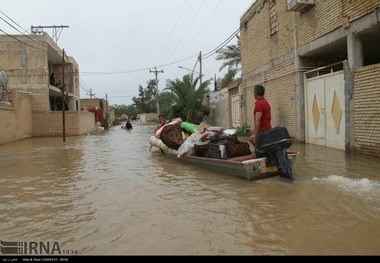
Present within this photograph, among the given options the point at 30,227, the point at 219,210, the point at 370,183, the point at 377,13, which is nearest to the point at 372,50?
the point at 377,13

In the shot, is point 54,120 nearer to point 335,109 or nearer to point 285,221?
point 335,109

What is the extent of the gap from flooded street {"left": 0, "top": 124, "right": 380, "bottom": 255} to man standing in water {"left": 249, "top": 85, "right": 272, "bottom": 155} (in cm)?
94

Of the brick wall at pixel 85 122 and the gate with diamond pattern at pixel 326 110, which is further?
the brick wall at pixel 85 122

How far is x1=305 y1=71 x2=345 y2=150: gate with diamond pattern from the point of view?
404 inches

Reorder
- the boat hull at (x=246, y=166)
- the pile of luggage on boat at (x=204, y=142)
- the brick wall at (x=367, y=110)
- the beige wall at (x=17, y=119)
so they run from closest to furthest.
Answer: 1. the boat hull at (x=246, y=166)
2. the pile of luggage on boat at (x=204, y=142)
3. the brick wall at (x=367, y=110)
4. the beige wall at (x=17, y=119)

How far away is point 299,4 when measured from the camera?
37.1 feet

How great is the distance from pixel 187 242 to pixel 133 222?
993 mm

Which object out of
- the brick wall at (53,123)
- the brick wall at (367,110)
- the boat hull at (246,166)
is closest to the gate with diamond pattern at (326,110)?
the brick wall at (367,110)

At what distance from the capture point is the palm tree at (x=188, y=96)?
78.0 ft

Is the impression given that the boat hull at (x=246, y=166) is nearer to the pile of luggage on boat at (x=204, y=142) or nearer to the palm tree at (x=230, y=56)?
the pile of luggage on boat at (x=204, y=142)

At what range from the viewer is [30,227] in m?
4.18

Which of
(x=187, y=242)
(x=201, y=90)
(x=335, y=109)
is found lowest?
(x=187, y=242)

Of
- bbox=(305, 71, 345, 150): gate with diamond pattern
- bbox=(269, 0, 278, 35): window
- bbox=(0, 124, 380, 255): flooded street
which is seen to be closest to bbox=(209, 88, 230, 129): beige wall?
bbox=(269, 0, 278, 35): window

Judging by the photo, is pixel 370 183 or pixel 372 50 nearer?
pixel 370 183
